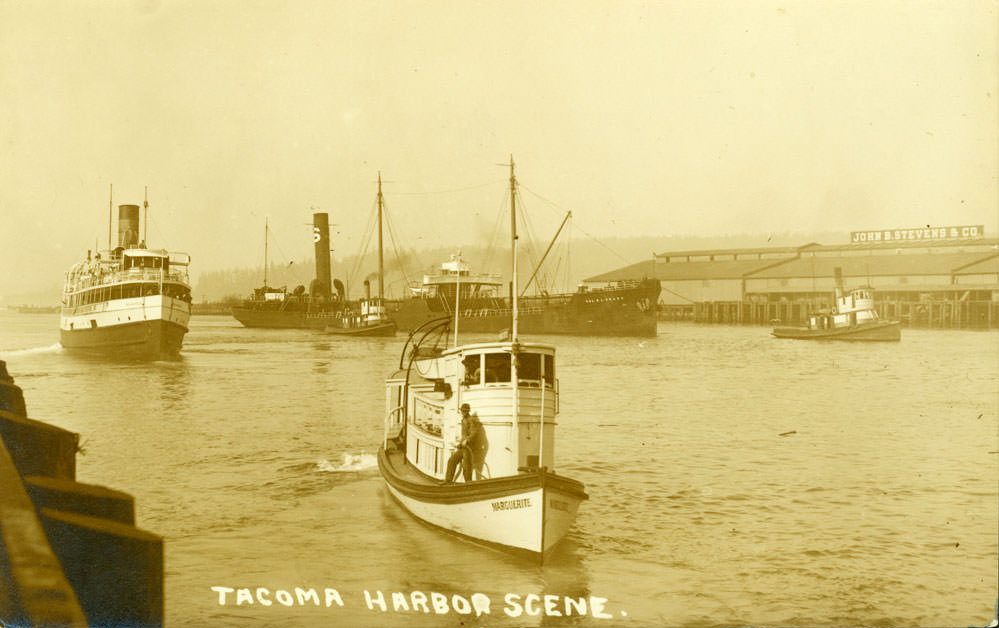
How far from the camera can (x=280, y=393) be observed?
3256 cm

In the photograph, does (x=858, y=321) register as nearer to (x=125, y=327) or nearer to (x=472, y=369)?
(x=125, y=327)

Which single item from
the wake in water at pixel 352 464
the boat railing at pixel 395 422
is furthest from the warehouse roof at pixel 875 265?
the boat railing at pixel 395 422

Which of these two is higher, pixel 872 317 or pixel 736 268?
pixel 736 268

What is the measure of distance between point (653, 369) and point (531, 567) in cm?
3378

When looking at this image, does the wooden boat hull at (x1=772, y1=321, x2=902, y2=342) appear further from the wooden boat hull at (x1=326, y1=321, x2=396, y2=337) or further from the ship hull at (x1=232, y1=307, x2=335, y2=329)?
the ship hull at (x1=232, y1=307, x2=335, y2=329)

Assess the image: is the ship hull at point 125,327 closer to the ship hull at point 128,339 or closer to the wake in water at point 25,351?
the ship hull at point 128,339

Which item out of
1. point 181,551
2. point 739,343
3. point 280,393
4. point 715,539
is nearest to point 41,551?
point 181,551

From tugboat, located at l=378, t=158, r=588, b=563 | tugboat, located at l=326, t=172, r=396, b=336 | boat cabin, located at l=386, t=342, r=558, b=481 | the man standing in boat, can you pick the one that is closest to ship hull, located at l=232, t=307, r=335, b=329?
tugboat, located at l=326, t=172, r=396, b=336

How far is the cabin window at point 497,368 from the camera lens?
11820mm

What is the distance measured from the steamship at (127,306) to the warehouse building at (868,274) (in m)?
38.1

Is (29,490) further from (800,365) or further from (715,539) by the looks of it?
(800,365)

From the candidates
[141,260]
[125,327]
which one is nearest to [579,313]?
[141,260]

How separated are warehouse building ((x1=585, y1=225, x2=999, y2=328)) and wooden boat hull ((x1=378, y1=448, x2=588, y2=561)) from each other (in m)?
43.7

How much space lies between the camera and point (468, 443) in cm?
1181
